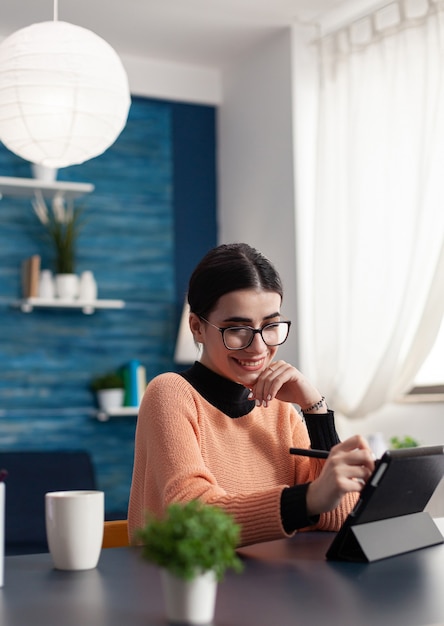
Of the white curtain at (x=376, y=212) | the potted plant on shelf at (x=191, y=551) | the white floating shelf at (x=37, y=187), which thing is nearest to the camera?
the potted plant on shelf at (x=191, y=551)

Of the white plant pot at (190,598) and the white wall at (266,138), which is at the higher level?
the white wall at (266,138)

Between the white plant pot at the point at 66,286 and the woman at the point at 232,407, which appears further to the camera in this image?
the white plant pot at the point at 66,286

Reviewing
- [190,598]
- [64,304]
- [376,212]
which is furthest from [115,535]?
[64,304]

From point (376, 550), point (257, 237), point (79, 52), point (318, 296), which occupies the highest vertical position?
point (79, 52)

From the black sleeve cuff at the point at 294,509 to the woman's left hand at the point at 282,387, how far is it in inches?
14.4

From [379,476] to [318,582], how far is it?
201mm

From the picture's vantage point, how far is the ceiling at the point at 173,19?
13.2 feet

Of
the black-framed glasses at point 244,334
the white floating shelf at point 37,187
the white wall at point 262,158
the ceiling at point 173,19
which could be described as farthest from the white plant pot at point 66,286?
the black-framed glasses at point 244,334

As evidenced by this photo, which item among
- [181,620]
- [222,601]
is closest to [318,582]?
[222,601]

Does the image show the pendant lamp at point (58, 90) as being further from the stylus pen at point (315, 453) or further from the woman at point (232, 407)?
the stylus pen at point (315, 453)

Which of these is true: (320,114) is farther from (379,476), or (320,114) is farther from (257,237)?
(379,476)

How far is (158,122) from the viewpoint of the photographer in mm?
4766

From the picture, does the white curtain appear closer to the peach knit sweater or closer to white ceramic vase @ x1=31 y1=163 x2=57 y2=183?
white ceramic vase @ x1=31 y1=163 x2=57 y2=183

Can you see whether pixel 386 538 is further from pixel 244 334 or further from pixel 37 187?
pixel 37 187
